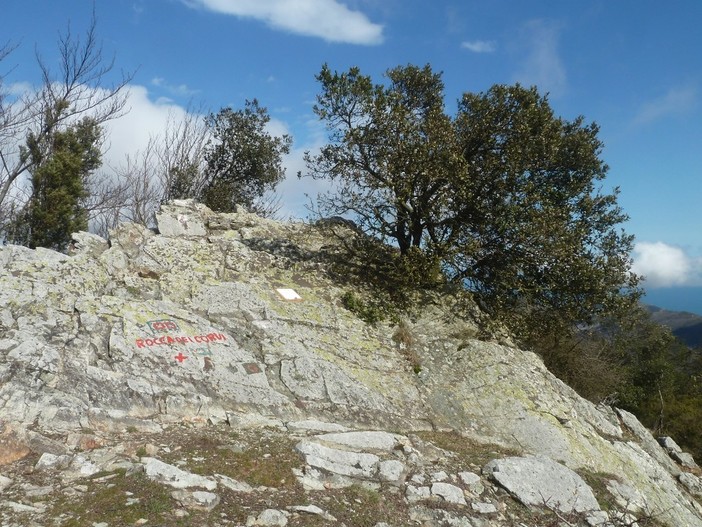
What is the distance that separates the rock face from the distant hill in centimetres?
8714

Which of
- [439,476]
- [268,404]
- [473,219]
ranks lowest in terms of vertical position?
[439,476]

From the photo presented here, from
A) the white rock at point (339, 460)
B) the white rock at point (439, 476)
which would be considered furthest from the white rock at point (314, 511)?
the white rock at point (439, 476)

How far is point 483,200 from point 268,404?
8.79 metres

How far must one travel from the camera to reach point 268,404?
10633 mm

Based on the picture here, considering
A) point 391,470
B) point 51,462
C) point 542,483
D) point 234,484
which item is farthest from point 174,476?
point 542,483

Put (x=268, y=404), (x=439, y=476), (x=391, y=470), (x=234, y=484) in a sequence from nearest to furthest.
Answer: (x=234, y=484), (x=391, y=470), (x=439, y=476), (x=268, y=404)

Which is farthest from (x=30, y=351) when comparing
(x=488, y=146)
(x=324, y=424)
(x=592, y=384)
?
(x=592, y=384)

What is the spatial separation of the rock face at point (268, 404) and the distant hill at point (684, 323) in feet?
286

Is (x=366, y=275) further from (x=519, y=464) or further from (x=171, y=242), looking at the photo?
(x=519, y=464)

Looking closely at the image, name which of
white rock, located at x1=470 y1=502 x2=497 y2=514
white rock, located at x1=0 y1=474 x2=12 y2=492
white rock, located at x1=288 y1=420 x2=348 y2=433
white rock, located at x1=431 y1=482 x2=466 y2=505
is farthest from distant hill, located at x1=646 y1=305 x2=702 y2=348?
white rock, located at x1=0 y1=474 x2=12 y2=492

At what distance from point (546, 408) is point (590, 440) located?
1.18 meters

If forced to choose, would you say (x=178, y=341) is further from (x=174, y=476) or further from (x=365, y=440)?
(x=365, y=440)

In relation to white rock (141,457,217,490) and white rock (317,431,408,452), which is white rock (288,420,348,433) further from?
white rock (141,457,217,490)

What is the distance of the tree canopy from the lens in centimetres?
1473
